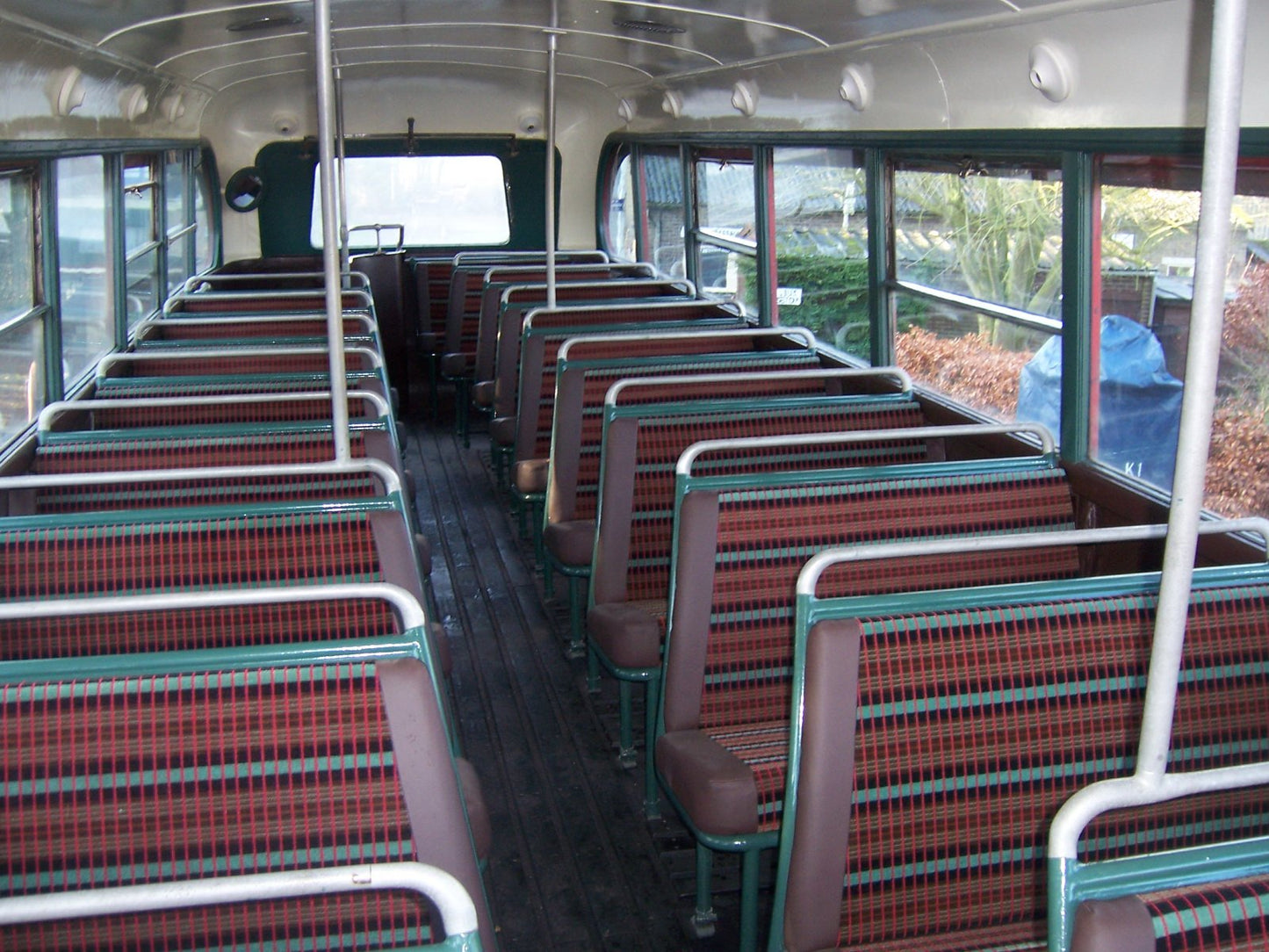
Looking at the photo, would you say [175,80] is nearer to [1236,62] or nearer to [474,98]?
[474,98]

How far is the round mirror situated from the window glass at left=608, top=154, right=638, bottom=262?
103 inches

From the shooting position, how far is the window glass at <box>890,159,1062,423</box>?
3922 mm

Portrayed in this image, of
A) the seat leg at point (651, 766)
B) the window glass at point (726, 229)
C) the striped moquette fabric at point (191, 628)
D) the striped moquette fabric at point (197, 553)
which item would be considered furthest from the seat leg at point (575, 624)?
the window glass at point (726, 229)

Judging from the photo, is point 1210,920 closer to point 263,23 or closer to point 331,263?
point 331,263

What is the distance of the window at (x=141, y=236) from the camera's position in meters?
6.75

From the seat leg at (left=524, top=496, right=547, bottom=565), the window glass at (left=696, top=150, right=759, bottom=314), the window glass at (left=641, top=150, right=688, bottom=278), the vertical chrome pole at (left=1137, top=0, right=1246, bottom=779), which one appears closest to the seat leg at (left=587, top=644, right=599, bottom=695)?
the seat leg at (left=524, top=496, right=547, bottom=565)

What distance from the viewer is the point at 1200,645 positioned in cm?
229

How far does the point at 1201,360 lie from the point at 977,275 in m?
3.16

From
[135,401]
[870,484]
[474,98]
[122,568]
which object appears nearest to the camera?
[122,568]

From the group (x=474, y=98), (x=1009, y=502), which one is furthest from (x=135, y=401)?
(x=474, y=98)

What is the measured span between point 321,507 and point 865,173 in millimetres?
3092

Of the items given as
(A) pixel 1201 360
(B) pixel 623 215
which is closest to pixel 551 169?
(B) pixel 623 215

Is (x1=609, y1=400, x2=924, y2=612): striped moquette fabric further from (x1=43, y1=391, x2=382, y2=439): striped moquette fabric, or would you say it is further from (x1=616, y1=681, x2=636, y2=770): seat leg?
(x1=43, y1=391, x2=382, y2=439): striped moquette fabric

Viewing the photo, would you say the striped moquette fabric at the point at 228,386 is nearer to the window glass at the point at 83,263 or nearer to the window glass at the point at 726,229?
the window glass at the point at 83,263
